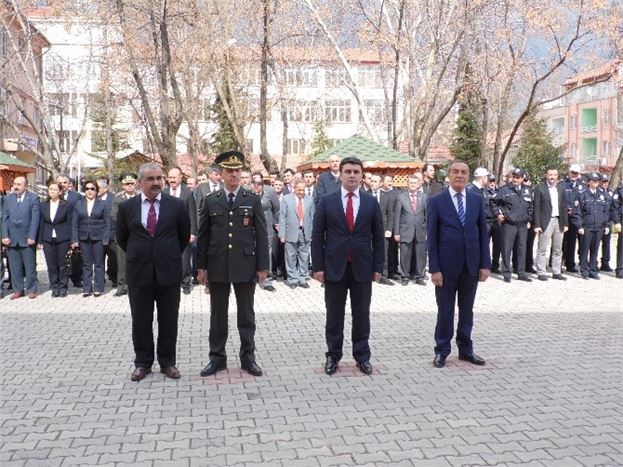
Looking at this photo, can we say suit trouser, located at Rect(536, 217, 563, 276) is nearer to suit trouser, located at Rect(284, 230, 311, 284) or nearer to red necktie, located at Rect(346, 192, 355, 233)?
suit trouser, located at Rect(284, 230, 311, 284)

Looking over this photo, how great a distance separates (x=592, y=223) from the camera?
1362cm

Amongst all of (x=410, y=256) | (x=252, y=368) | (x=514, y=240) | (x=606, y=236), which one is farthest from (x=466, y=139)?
(x=252, y=368)

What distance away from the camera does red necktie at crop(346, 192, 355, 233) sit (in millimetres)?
6773

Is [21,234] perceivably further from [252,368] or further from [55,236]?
[252,368]

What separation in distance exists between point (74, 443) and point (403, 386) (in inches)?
114

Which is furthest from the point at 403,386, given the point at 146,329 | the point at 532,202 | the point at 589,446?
the point at 532,202

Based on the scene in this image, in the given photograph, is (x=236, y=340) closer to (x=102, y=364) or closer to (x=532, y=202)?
(x=102, y=364)

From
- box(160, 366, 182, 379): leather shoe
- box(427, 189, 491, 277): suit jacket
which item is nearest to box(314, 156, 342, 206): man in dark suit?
box(427, 189, 491, 277): suit jacket

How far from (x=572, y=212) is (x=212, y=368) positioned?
966cm

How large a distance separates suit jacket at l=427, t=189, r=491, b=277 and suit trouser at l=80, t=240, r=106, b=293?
6.72 m

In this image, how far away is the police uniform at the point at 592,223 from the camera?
13.6m

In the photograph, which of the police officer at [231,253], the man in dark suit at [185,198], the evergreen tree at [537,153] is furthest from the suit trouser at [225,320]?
the evergreen tree at [537,153]

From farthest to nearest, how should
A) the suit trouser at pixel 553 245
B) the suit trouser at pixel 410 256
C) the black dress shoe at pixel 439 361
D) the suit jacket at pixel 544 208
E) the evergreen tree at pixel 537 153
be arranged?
1. the evergreen tree at pixel 537 153
2. the suit trouser at pixel 553 245
3. the suit jacket at pixel 544 208
4. the suit trouser at pixel 410 256
5. the black dress shoe at pixel 439 361

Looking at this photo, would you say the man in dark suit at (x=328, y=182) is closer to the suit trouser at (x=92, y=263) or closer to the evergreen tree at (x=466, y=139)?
the suit trouser at (x=92, y=263)
